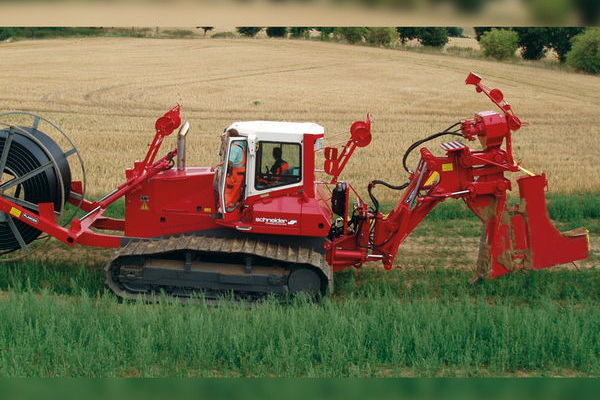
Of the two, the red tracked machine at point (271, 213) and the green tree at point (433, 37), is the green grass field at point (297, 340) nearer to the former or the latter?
the red tracked machine at point (271, 213)

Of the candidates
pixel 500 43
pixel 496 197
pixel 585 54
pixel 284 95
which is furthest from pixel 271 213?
pixel 500 43

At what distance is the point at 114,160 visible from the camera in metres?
18.6

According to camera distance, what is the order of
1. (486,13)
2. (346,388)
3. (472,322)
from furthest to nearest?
1. (472,322)
2. (346,388)
3. (486,13)

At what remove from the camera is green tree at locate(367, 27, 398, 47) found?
41375mm

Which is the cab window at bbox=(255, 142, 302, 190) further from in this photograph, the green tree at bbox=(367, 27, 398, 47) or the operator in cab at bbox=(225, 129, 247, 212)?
the green tree at bbox=(367, 27, 398, 47)

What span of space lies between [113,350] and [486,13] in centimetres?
605

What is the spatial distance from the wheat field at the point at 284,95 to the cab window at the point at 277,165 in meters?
6.06

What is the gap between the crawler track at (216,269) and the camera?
10109 millimetres

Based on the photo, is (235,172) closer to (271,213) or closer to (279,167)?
(279,167)

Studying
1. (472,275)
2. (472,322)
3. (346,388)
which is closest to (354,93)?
(472,275)

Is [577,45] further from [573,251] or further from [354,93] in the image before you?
[573,251]

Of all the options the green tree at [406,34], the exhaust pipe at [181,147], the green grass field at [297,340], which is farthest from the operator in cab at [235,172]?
the green tree at [406,34]

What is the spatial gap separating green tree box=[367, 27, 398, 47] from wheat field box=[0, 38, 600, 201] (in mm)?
1056

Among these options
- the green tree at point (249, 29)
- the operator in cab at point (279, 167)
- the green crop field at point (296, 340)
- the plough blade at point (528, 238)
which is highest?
the green tree at point (249, 29)
